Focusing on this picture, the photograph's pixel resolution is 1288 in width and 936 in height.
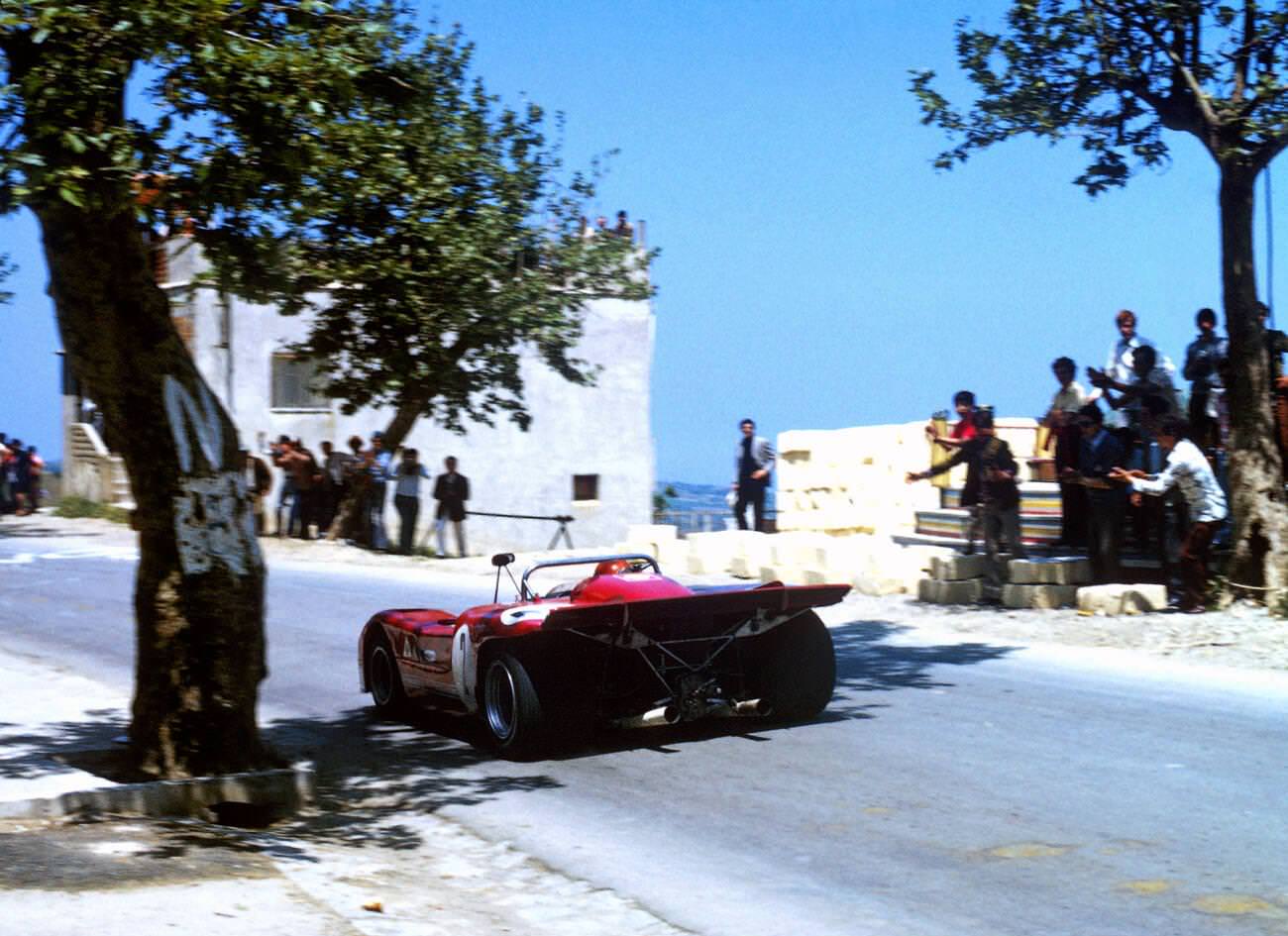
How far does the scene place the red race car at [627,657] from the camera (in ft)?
29.2

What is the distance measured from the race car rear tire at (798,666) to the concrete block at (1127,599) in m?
5.60

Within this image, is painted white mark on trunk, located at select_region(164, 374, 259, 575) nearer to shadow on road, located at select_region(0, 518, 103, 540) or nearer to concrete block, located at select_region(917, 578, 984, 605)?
concrete block, located at select_region(917, 578, 984, 605)

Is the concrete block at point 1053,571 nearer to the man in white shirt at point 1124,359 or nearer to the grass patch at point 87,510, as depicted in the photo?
the man in white shirt at point 1124,359

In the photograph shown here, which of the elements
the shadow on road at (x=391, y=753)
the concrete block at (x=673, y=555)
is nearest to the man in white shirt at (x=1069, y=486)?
the shadow on road at (x=391, y=753)

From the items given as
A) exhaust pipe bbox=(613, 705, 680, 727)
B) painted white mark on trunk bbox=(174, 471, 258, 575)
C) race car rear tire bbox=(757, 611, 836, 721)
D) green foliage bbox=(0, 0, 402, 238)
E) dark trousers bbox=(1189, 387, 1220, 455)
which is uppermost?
green foliage bbox=(0, 0, 402, 238)

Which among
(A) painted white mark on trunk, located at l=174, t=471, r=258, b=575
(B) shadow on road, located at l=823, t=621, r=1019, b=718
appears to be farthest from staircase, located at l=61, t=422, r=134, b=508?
(A) painted white mark on trunk, located at l=174, t=471, r=258, b=575

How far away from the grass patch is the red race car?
24296mm

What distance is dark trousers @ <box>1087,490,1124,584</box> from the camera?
15047mm

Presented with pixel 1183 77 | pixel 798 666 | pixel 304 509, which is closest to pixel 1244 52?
pixel 1183 77

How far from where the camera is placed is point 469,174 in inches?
1010

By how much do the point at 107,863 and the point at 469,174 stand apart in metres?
20.5

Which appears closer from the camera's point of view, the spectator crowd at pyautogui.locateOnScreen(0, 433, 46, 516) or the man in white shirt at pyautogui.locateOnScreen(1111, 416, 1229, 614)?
the man in white shirt at pyautogui.locateOnScreen(1111, 416, 1229, 614)

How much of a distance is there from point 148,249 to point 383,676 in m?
3.84

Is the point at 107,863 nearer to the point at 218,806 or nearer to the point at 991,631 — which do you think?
the point at 218,806
